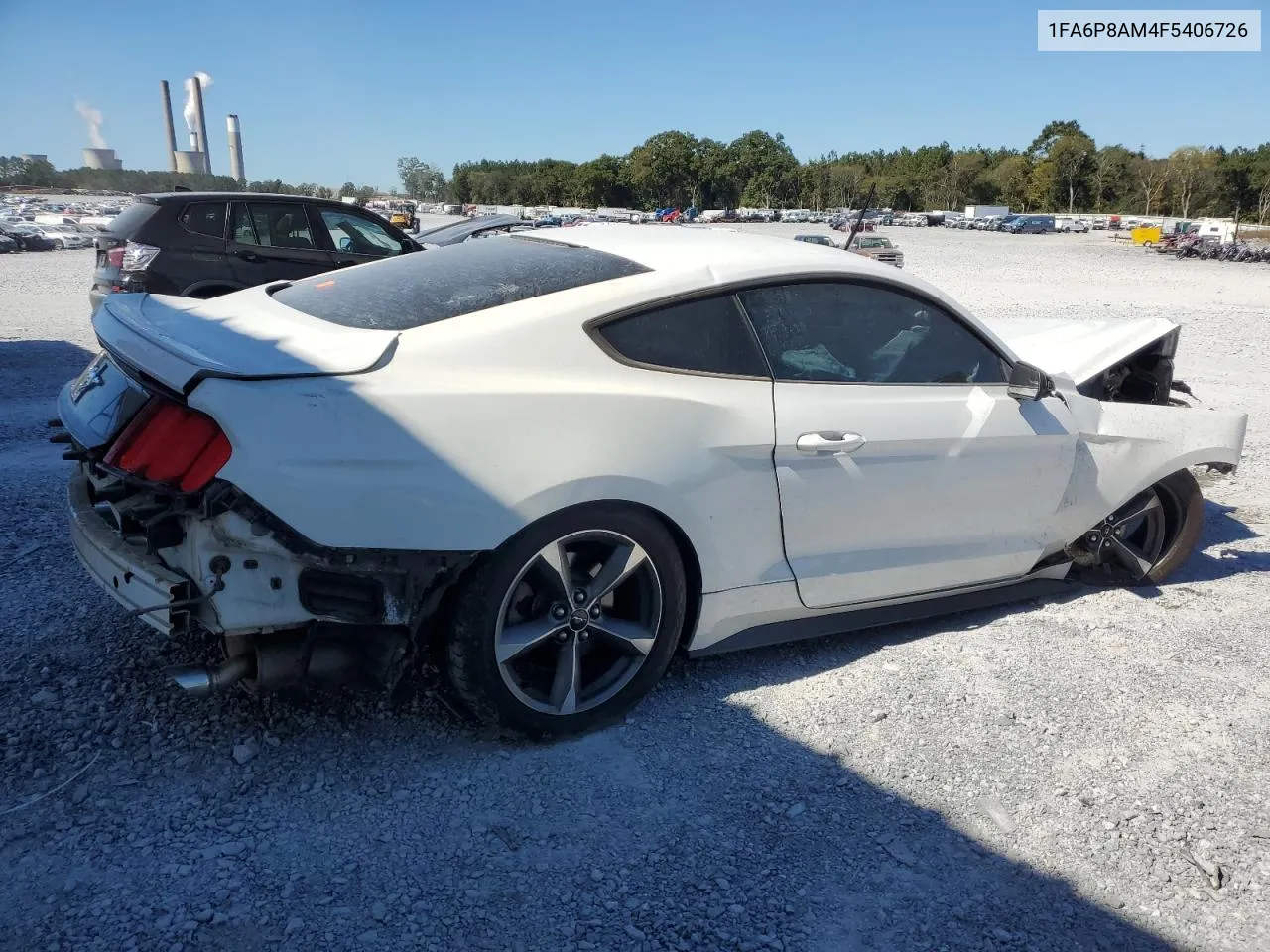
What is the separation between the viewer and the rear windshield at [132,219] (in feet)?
29.6

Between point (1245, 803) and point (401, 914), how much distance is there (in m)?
2.52

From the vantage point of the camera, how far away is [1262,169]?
87.1 metres

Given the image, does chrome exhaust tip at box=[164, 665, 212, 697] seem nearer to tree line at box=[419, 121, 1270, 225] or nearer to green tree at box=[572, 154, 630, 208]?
tree line at box=[419, 121, 1270, 225]

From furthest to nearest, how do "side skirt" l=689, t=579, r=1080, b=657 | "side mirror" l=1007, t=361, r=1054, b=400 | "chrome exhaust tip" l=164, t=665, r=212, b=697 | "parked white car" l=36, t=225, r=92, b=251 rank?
"parked white car" l=36, t=225, r=92, b=251
"side mirror" l=1007, t=361, r=1054, b=400
"side skirt" l=689, t=579, r=1080, b=657
"chrome exhaust tip" l=164, t=665, r=212, b=697

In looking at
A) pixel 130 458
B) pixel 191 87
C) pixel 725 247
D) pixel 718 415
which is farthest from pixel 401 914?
pixel 191 87

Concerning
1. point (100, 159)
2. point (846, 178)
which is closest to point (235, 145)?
point (100, 159)

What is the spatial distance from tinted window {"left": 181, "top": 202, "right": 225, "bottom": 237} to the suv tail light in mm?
424

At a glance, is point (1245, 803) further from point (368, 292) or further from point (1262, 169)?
point (1262, 169)

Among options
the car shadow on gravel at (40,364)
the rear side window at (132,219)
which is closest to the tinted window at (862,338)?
the car shadow on gravel at (40,364)

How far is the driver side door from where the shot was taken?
3.29 metres

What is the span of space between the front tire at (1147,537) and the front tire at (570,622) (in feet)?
7.47

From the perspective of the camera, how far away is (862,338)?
355 centimetres

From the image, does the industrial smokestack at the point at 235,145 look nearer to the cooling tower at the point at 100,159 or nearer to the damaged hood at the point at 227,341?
the cooling tower at the point at 100,159

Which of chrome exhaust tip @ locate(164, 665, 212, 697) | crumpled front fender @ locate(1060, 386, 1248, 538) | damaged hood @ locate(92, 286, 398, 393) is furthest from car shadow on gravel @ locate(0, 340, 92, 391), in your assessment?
crumpled front fender @ locate(1060, 386, 1248, 538)
